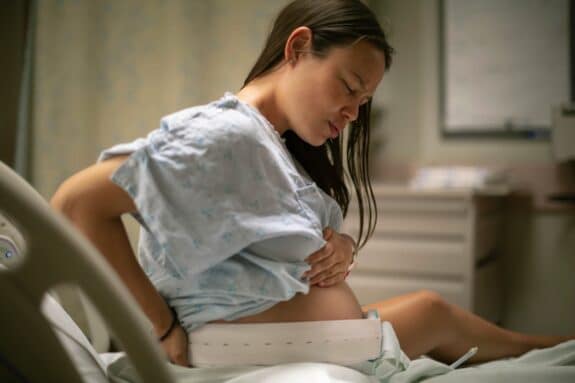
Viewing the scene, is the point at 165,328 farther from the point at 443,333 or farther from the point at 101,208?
the point at 443,333

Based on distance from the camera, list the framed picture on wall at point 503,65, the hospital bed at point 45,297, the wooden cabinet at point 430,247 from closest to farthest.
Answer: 1. the hospital bed at point 45,297
2. the wooden cabinet at point 430,247
3. the framed picture on wall at point 503,65

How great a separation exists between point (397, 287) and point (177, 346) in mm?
1735

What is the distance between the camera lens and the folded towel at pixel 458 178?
2562 millimetres

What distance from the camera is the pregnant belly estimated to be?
86cm

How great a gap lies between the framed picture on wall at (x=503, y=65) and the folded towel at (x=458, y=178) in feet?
0.96

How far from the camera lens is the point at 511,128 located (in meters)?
2.83

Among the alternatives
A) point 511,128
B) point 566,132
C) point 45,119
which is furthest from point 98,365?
point 511,128

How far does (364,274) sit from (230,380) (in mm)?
1819

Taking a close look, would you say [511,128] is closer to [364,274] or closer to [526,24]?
[526,24]

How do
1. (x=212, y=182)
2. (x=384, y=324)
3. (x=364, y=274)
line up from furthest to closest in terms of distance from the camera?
(x=364, y=274) < (x=384, y=324) < (x=212, y=182)

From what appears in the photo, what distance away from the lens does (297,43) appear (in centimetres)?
97

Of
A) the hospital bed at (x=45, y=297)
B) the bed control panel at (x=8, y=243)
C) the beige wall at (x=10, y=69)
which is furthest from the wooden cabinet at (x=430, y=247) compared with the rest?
the hospital bed at (x=45, y=297)

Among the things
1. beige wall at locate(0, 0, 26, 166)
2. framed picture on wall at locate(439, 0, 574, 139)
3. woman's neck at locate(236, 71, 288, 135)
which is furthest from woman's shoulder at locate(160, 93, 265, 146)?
framed picture on wall at locate(439, 0, 574, 139)

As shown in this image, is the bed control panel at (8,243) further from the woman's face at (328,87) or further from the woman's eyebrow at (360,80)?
the woman's eyebrow at (360,80)
